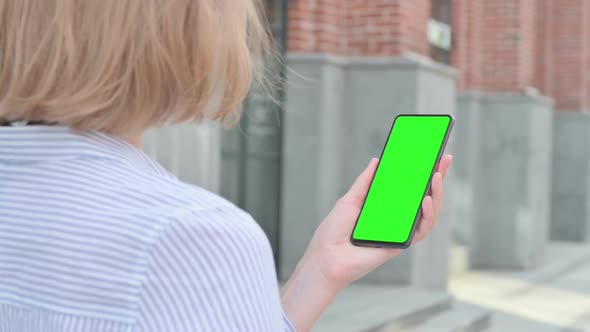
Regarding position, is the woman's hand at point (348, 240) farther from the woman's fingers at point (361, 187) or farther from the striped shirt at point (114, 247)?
the striped shirt at point (114, 247)

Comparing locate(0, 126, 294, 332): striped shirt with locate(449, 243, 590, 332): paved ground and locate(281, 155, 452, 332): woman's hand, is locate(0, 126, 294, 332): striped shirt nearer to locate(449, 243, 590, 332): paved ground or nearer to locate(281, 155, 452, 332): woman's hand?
locate(281, 155, 452, 332): woman's hand

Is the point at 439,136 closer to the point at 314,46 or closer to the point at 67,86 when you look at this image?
the point at 67,86

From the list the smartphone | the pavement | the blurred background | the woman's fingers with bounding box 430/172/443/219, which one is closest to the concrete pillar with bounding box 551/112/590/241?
the blurred background

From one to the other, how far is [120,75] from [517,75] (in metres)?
10.4

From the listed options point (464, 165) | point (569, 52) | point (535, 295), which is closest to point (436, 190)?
point (535, 295)

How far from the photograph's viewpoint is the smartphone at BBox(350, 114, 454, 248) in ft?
5.20

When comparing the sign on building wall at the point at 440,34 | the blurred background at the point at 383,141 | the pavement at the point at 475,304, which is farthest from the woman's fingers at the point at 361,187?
the sign on building wall at the point at 440,34

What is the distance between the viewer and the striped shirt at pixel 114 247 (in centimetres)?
96

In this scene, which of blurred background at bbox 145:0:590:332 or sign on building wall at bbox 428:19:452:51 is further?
sign on building wall at bbox 428:19:452:51

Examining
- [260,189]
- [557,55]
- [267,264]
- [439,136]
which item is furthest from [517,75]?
[267,264]

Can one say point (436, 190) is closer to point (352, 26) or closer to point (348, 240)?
point (348, 240)

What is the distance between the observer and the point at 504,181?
36.0 feet

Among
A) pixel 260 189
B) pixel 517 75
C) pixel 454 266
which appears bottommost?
pixel 454 266

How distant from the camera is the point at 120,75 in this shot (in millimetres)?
1027
